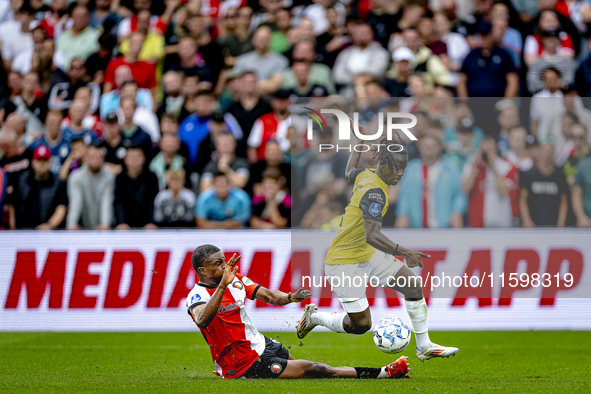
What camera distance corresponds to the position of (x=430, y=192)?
27.2 feet

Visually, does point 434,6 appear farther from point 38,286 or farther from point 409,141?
point 38,286

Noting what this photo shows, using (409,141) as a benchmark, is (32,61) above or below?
above

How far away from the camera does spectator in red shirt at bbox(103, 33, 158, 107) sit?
11.9m

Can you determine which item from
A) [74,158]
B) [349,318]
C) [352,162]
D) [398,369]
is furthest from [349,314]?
[74,158]

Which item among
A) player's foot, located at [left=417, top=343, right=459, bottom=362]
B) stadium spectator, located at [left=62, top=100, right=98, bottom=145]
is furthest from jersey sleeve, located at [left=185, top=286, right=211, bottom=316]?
stadium spectator, located at [left=62, top=100, right=98, bottom=145]

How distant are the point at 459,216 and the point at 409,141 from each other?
1861 millimetres

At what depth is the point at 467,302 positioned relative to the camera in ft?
30.0

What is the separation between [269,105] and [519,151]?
406 cm

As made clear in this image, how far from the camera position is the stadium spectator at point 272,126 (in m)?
10.8

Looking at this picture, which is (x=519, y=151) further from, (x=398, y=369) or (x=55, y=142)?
(x=55, y=142)

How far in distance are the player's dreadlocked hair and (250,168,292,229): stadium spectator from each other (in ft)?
10.4

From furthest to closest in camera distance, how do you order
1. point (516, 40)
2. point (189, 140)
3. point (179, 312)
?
point (516, 40)
point (189, 140)
point (179, 312)

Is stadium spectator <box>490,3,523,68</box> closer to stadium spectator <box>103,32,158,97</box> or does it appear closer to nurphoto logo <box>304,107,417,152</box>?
nurphoto logo <box>304,107,417,152</box>

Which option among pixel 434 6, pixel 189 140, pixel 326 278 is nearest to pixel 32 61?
A: pixel 189 140
